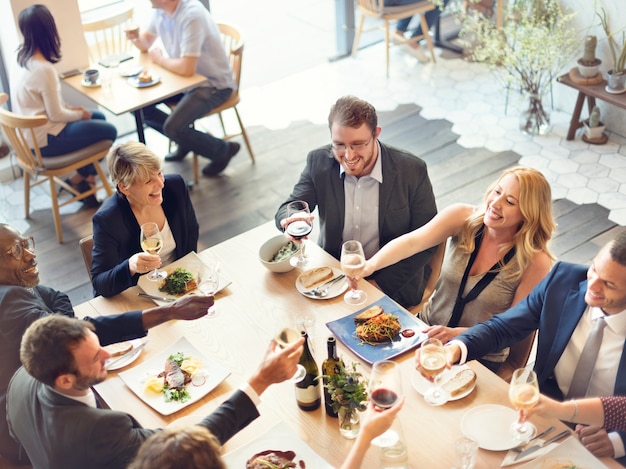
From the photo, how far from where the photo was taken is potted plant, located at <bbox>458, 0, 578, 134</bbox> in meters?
5.06

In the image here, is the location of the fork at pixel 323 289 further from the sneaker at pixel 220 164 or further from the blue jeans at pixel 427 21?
the blue jeans at pixel 427 21

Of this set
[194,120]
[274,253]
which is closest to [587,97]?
[194,120]

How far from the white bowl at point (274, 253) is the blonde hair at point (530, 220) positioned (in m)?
0.82

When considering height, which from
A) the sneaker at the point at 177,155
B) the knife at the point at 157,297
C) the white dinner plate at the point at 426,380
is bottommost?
the sneaker at the point at 177,155

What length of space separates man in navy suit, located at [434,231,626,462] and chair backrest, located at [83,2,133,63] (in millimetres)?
3854

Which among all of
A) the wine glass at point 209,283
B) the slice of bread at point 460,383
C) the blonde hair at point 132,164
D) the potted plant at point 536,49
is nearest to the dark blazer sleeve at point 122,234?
the blonde hair at point 132,164

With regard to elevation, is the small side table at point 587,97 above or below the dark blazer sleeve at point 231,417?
below

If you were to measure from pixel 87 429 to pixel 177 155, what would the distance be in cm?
357

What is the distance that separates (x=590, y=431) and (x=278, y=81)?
15.5 feet

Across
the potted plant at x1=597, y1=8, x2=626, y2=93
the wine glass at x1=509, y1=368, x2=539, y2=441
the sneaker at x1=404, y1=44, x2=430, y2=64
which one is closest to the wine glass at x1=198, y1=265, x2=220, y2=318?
the wine glass at x1=509, y1=368, x2=539, y2=441

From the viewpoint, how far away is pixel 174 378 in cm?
241

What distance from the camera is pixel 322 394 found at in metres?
2.33

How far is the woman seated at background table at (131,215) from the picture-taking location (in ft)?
9.29

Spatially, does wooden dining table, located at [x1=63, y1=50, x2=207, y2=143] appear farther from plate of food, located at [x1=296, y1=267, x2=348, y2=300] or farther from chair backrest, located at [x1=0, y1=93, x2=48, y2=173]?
plate of food, located at [x1=296, y1=267, x2=348, y2=300]
